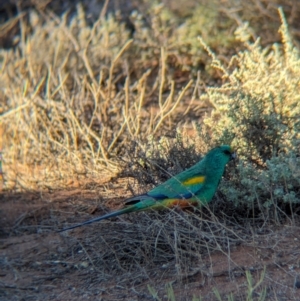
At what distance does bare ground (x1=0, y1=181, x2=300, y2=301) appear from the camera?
15.7ft

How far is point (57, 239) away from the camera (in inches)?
244

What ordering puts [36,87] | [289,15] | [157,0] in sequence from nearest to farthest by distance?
[36,87] → [289,15] → [157,0]

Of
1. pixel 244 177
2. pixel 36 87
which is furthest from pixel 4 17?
pixel 244 177

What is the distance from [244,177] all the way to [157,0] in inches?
217

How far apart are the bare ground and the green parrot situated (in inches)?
5.0

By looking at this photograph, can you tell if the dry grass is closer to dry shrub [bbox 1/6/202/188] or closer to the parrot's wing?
dry shrub [bbox 1/6/202/188]

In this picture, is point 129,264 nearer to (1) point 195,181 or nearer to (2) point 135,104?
(1) point 195,181

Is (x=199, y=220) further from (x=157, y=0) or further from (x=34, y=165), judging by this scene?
(x=157, y=0)

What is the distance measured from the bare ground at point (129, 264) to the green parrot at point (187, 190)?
0.42 ft

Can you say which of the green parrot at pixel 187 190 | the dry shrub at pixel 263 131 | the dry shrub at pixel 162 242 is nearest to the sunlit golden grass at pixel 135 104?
the dry shrub at pixel 263 131

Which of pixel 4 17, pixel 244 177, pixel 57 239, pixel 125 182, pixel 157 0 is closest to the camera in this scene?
pixel 244 177

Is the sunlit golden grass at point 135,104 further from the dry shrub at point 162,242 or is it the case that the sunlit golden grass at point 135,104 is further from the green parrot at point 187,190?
the dry shrub at point 162,242

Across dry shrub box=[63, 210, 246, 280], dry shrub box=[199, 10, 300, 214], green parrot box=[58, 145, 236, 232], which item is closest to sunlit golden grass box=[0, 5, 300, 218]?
dry shrub box=[199, 10, 300, 214]

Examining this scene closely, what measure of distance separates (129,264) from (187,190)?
66cm
